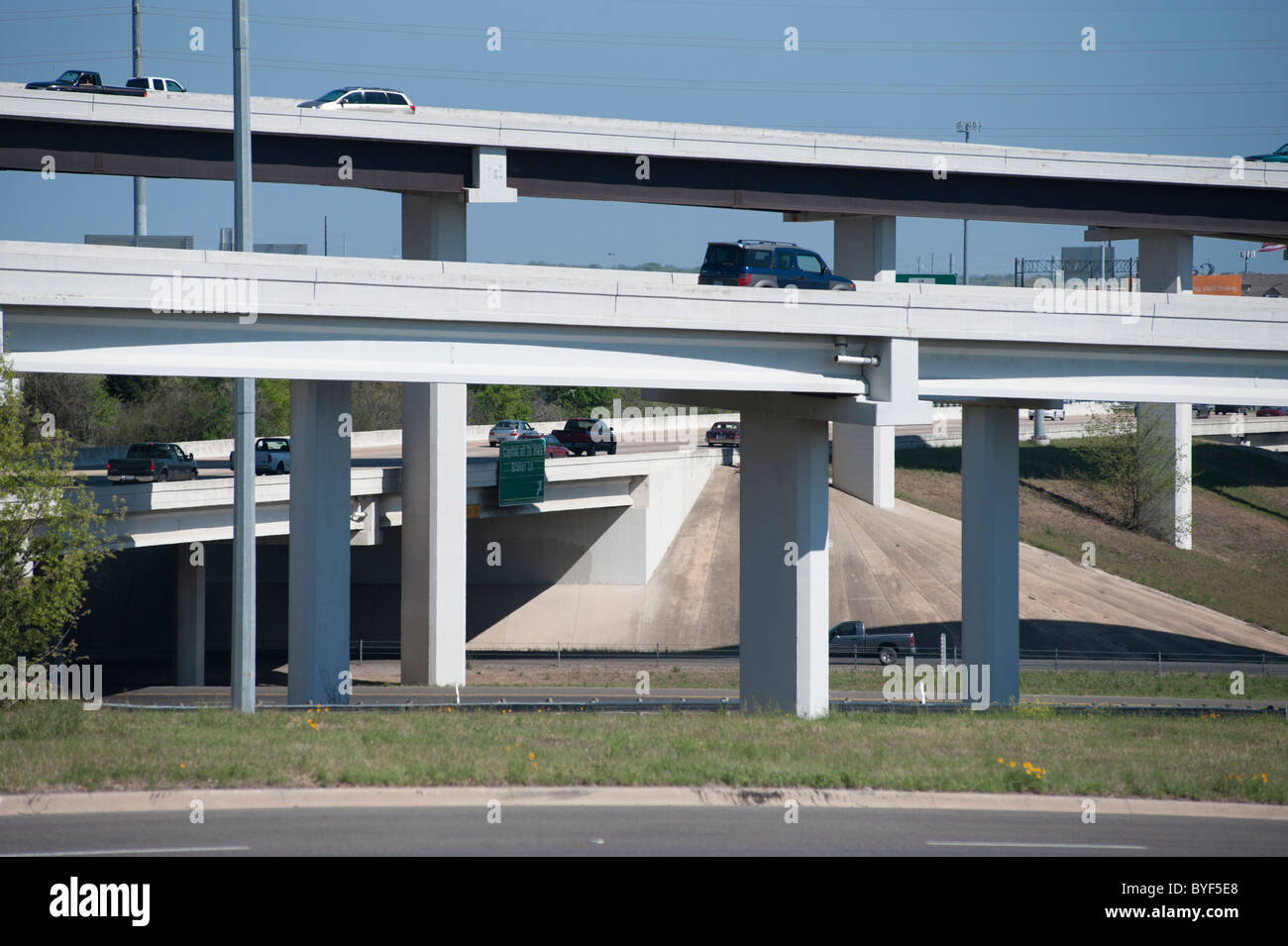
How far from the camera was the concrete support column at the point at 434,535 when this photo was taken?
3247 cm

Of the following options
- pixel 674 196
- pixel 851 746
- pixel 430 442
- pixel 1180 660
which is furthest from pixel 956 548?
pixel 851 746

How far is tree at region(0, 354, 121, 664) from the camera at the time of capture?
1545cm

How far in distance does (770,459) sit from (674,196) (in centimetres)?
1424

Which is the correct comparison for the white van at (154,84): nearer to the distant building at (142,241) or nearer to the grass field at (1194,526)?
the distant building at (142,241)

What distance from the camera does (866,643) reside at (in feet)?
125

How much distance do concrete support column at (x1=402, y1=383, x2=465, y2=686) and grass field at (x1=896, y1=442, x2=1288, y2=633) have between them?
27574 mm

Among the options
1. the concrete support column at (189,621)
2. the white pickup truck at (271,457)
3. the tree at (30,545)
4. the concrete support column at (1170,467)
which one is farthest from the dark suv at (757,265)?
the concrete support column at (1170,467)

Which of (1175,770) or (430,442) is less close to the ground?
(430,442)

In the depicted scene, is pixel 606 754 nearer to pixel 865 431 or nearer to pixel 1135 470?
pixel 865 431

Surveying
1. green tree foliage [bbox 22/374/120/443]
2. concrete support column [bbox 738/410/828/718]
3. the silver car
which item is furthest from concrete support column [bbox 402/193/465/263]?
green tree foliage [bbox 22/374/120/443]

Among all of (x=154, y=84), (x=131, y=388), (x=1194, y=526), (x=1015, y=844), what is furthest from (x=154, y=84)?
(x=131, y=388)

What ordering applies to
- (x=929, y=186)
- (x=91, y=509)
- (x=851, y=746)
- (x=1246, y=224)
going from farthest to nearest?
(x=1246, y=224), (x=929, y=186), (x=91, y=509), (x=851, y=746)

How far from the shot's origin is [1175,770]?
14.0 m
